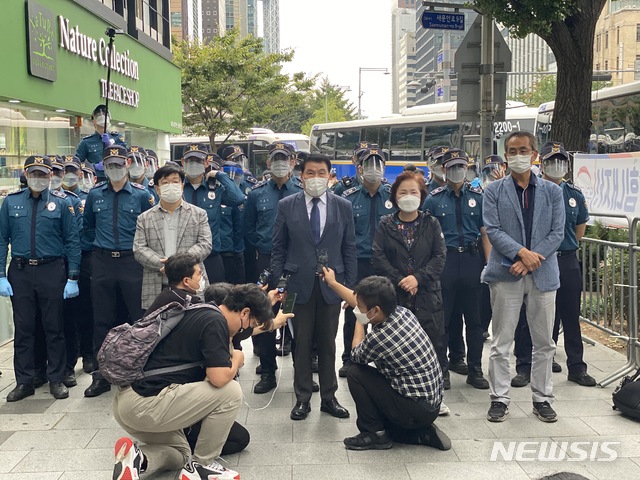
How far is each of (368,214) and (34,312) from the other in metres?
3.15

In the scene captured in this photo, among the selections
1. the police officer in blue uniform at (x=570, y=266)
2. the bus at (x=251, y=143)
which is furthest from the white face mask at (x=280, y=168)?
the bus at (x=251, y=143)

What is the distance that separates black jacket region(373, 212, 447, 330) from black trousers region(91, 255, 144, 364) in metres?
2.15

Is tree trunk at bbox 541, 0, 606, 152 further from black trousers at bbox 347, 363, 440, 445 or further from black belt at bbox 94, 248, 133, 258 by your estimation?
black trousers at bbox 347, 363, 440, 445

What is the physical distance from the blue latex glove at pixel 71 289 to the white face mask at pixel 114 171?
98 centimetres

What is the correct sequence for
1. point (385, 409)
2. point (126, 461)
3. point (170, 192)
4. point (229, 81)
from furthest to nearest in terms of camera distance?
1. point (229, 81)
2. point (170, 192)
3. point (385, 409)
4. point (126, 461)

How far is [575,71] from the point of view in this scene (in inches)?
441

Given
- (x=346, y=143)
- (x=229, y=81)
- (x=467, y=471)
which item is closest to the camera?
(x=467, y=471)

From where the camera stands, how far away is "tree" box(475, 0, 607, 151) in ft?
35.5

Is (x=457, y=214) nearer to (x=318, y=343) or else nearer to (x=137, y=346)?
(x=318, y=343)

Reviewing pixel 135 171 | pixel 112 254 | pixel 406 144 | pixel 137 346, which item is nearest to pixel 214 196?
pixel 135 171

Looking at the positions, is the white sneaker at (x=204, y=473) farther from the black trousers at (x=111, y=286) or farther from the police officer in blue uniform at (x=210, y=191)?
the police officer in blue uniform at (x=210, y=191)

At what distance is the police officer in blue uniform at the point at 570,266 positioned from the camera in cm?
668

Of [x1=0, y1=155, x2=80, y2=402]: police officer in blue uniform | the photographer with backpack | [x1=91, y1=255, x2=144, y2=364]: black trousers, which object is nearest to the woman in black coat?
the photographer with backpack

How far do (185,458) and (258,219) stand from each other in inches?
125
